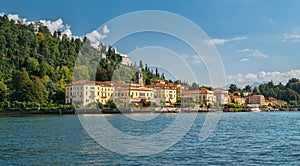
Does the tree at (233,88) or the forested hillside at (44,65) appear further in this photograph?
the tree at (233,88)

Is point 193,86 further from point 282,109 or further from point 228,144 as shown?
point 228,144

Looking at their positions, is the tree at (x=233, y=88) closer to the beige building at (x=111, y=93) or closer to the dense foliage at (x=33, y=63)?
the dense foliage at (x=33, y=63)

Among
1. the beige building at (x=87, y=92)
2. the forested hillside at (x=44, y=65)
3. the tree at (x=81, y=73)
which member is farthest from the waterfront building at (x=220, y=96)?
the beige building at (x=87, y=92)

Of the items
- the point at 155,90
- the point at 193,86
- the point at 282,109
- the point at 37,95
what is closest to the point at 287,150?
the point at 37,95


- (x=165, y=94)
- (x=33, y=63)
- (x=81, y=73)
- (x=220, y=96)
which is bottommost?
(x=220, y=96)

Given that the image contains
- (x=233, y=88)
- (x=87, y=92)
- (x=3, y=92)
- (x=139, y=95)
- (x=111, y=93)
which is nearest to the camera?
(x=3, y=92)

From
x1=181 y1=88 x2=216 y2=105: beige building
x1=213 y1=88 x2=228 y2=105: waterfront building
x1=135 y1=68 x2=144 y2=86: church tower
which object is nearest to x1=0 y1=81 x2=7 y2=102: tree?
x1=135 y1=68 x2=144 y2=86: church tower

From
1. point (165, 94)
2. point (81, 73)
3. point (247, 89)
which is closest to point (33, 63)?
point (81, 73)

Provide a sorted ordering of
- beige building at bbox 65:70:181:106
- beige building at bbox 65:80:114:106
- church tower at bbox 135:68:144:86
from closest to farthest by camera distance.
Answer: beige building at bbox 65:80:114:106 → beige building at bbox 65:70:181:106 → church tower at bbox 135:68:144:86

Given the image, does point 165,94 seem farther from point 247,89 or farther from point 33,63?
point 247,89

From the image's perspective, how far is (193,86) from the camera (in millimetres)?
115000

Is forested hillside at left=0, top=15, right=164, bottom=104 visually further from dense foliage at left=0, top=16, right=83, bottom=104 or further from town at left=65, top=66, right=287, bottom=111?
town at left=65, top=66, right=287, bottom=111

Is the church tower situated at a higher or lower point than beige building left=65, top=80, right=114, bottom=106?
higher

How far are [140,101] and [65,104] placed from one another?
711 inches
